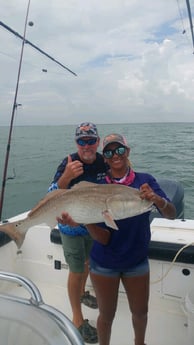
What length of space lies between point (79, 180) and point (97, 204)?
0.56 metres

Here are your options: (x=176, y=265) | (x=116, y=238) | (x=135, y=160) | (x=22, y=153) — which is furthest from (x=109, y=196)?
(x=22, y=153)

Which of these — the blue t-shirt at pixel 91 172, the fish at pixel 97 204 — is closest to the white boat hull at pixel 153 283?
the blue t-shirt at pixel 91 172

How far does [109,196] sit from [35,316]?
880mm

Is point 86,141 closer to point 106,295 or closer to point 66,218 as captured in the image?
point 66,218

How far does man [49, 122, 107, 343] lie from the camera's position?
2483mm

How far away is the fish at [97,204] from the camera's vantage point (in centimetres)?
206

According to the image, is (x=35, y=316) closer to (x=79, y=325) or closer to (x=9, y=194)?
(x=79, y=325)

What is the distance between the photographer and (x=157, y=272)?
131 inches

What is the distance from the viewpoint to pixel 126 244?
7.38ft

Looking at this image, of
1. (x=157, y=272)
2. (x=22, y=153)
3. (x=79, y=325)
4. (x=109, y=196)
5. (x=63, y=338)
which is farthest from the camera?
(x=22, y=153)

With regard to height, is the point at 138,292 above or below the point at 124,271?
below

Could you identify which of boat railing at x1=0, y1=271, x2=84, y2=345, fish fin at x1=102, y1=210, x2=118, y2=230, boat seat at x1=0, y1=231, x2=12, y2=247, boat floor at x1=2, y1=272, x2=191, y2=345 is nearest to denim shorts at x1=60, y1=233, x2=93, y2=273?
boat floor at x1=2, y1=272, x2=191, y2=345

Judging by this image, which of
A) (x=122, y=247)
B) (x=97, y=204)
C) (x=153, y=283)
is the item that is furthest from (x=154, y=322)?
(x=97, y=204)

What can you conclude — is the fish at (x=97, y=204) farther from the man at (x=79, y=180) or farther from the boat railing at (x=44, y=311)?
the boat railing at (x=44, y=311)
